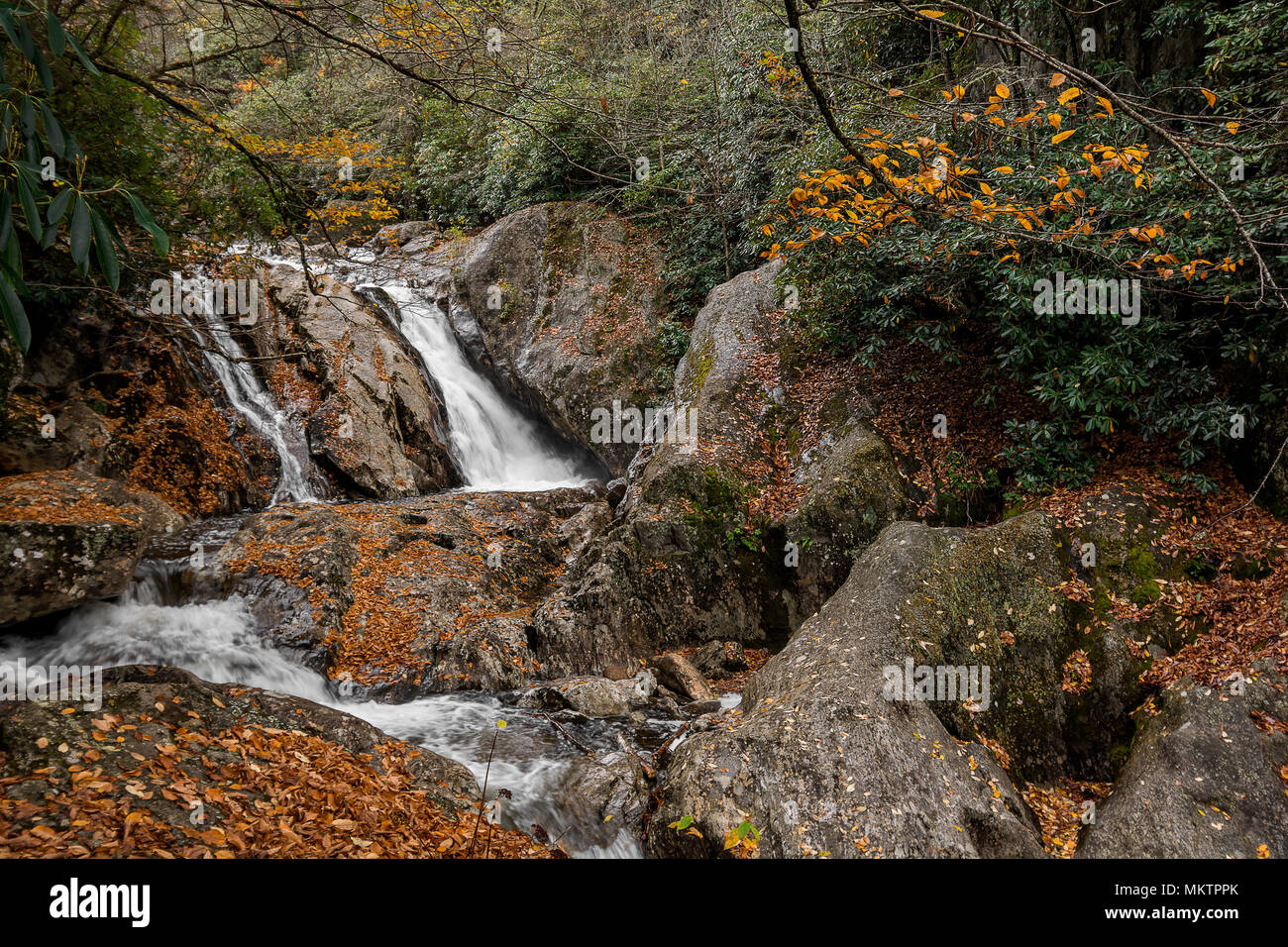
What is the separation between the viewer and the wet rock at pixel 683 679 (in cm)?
746

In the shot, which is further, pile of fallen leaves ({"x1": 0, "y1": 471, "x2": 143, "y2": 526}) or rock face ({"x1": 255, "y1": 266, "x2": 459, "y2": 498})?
rock face ({"x1": 255, "y1": 266, "x2": 459, "y2": 498})

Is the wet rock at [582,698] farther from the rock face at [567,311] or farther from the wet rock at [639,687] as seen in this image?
the rock face at [567,311]

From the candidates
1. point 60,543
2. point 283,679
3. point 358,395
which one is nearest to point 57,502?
point 60,543

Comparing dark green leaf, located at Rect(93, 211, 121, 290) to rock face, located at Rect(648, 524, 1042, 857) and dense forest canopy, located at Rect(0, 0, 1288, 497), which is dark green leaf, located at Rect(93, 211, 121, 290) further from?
rock face, located at Rect(648, 524, 1042, 857)

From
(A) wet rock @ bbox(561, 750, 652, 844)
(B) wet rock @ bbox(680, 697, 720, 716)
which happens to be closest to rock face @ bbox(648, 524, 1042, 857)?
(A) wet rock @ bbox(561, 750, 652, 844)

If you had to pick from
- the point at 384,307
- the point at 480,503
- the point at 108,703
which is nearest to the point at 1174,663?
the point at 108,703

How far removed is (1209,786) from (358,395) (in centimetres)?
1260

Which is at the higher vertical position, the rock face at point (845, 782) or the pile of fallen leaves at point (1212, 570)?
the pile of fallen leaves at point (1212, 570)

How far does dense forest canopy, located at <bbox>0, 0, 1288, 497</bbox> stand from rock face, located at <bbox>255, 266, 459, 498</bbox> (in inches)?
133

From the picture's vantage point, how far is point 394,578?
27.0 feet

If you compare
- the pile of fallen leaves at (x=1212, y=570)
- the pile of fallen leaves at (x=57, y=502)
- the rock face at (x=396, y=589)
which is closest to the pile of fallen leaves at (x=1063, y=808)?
the pile of fallen leaves at (x=1212, y=570)

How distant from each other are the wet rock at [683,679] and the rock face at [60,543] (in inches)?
232

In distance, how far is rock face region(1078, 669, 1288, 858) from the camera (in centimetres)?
430

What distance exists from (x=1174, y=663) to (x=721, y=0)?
46.7 ft
